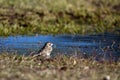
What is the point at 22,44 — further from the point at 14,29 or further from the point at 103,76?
the point at 103,76

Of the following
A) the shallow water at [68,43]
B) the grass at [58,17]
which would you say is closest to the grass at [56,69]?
the shallow water at [68,43]

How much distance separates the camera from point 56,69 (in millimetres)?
13047

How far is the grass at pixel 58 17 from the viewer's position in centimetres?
2586

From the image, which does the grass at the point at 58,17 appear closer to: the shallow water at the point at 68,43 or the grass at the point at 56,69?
the shallow water at the point at 68,43

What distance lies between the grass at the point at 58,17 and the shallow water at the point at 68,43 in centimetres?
145

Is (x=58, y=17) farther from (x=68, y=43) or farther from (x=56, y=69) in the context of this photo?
(x=56, y=69)

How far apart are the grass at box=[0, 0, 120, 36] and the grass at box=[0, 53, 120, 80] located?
9.57 metres

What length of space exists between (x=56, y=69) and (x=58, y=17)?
1707cm

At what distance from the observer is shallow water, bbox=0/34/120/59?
1852 centimetres

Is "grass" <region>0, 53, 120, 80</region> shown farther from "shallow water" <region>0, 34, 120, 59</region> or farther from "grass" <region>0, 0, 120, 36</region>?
"grass" <region>0, 0, 120, 36</region>

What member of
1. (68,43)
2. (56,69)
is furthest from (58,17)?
(56,69)

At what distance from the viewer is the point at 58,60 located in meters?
14.7

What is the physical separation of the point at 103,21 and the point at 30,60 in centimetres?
1611

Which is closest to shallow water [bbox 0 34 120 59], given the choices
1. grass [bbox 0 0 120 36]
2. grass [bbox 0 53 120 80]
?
grass [bbox 0 0 120 36]
